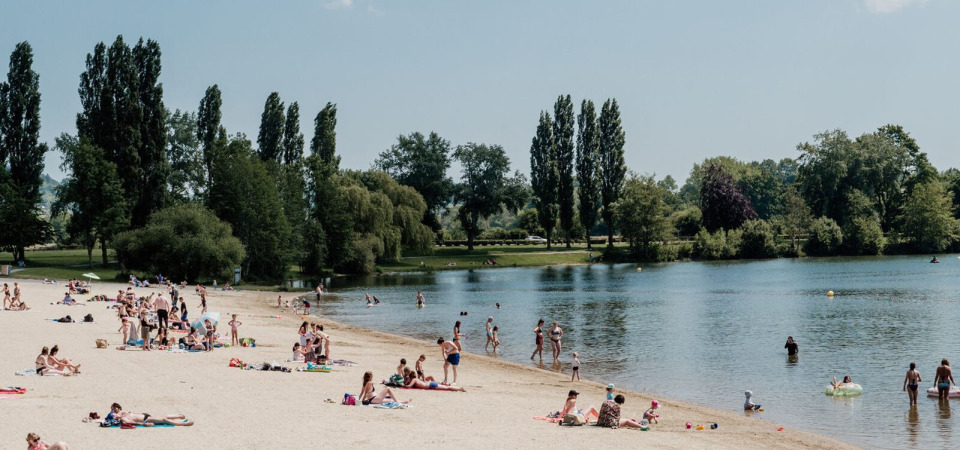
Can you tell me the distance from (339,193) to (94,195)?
2711cm

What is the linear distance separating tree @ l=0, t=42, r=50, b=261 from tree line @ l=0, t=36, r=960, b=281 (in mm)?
130

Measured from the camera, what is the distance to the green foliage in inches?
2685

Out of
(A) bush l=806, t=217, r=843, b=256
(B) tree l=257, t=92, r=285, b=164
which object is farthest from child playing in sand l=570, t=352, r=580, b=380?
(A) bush l=806, t=217, r=843, b=256

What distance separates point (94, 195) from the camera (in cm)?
7288

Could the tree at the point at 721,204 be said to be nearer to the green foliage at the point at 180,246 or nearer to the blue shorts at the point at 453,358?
the green foliage at the point at 180,246

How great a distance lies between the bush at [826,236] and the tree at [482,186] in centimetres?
4377

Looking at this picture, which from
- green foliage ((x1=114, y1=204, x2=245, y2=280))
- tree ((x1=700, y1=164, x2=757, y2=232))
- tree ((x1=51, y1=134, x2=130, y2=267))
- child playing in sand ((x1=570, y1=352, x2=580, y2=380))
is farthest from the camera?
tree ((x1=700, y1=164, x2=757, y2=232))

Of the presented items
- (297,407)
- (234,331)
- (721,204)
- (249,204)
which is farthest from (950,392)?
(721,204)

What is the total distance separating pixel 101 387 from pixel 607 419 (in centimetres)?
1416

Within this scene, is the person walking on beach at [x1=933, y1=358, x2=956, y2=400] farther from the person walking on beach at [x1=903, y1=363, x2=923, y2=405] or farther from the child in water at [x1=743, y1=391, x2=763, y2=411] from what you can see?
the child in water at [x1=743, y1=391, x2=763, y2=411]

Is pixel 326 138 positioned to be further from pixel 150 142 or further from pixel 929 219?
pixel 929 219

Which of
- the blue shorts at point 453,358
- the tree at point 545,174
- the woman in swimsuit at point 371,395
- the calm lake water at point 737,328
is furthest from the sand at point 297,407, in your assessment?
the tree at point 545,174

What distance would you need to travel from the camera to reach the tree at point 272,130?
9700cm

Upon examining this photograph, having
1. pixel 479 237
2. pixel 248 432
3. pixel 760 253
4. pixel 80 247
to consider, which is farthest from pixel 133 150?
pixel 760 253
